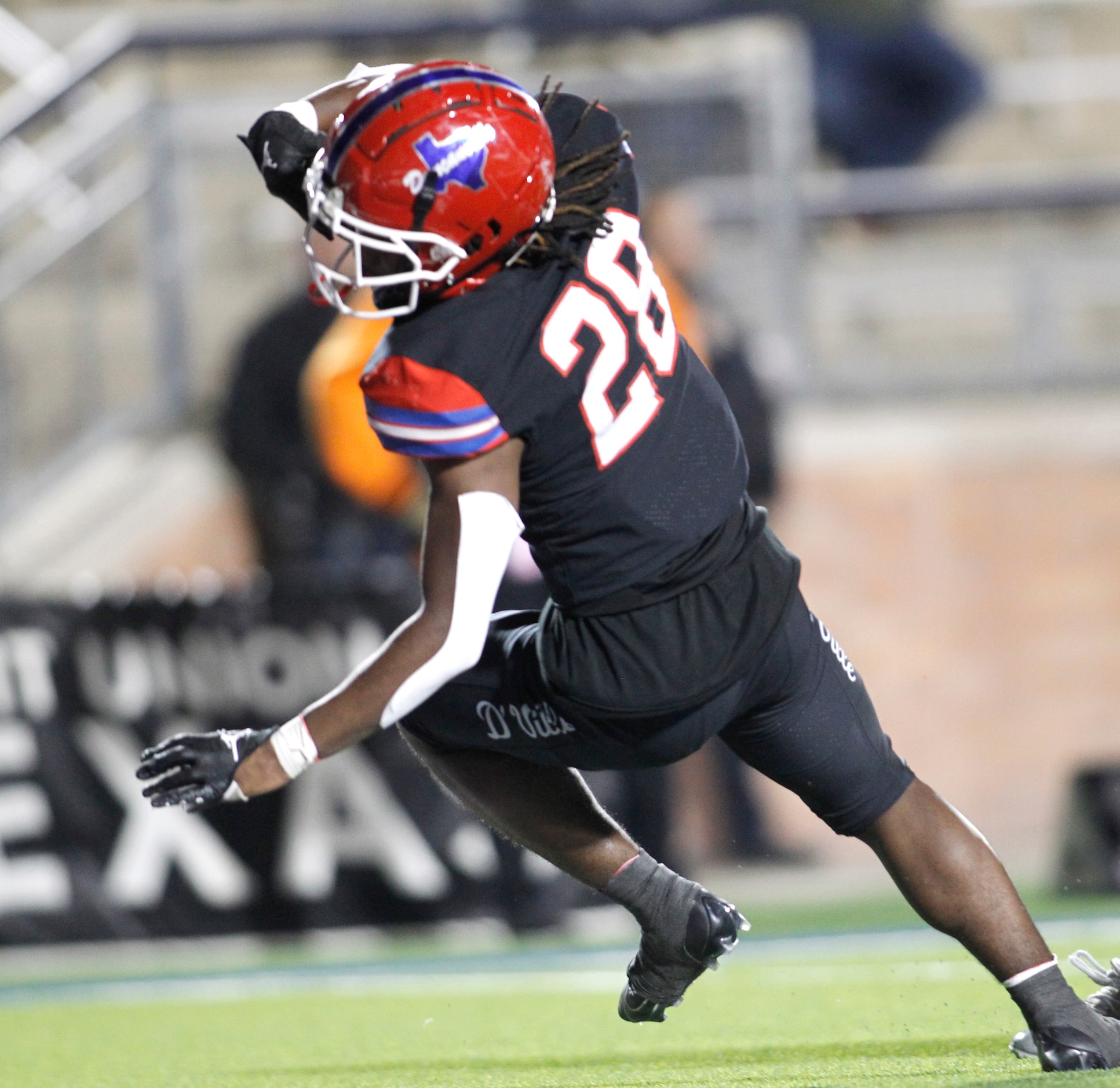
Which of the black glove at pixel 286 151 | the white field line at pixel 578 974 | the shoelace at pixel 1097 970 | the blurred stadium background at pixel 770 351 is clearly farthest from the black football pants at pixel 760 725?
the blurred stadium background at pixel 770 351

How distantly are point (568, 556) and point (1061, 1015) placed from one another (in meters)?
1.11

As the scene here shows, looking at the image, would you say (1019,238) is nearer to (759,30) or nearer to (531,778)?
(759,30)

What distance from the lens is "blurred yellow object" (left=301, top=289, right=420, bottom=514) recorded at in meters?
6.71

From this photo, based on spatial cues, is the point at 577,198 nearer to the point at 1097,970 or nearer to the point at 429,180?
the point at 429,180

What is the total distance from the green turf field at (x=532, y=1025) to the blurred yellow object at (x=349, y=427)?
5.54 feet

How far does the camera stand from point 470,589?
118 inches

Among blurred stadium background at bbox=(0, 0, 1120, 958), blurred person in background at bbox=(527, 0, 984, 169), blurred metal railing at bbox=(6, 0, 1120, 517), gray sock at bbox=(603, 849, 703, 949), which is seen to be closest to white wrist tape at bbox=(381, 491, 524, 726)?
gray sock at bbox=(603, 849, 703, 949)

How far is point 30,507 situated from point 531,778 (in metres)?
4.41

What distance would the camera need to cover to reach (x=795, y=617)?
3342 millimetres

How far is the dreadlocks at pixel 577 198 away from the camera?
10.6 feet

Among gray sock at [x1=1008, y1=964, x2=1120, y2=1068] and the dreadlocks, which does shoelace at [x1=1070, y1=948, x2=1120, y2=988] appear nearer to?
gray sock at [x1=1008, y1=964, x2=1120, y2=1068]

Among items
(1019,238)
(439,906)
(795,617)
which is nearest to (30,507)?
(439,906)

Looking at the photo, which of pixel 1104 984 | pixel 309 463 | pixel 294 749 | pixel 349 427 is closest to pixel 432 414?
pixel 294 749

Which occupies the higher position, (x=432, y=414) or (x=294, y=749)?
(x=432, y=414)
